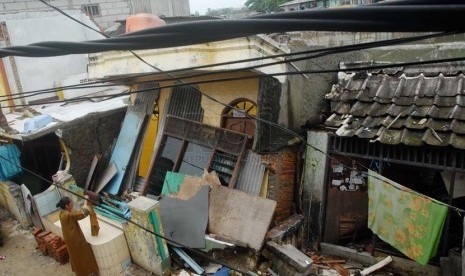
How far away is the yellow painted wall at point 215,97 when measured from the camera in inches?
344

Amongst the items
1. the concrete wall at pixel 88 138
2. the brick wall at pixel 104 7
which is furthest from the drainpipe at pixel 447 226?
the brick wall at pixel 104 7

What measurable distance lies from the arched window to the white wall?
11.9m

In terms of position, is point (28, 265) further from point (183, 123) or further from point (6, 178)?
point (183, 123)

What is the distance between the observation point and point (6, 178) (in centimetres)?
1110

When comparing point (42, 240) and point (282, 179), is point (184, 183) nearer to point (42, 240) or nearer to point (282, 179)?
point (282, 179)

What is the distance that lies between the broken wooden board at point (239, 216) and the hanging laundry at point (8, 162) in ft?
22.7

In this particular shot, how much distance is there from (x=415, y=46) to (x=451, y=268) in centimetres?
542

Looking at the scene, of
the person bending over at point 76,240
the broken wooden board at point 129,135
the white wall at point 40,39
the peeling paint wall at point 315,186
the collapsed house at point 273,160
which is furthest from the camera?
the white wall at point 40,39

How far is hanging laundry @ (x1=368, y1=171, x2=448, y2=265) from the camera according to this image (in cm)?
615

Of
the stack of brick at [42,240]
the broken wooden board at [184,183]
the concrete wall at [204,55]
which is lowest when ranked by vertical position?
the stack of brick at [42,240]

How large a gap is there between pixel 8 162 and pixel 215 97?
7052 millimetres

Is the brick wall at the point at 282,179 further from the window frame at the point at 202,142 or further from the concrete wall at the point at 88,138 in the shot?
the concrete wall at the point at 88,138

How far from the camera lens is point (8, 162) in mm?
10969

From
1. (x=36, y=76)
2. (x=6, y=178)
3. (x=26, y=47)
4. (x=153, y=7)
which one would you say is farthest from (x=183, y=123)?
(x=153, y=7)
